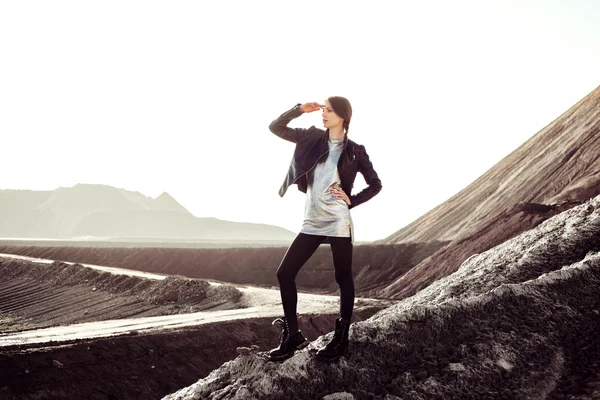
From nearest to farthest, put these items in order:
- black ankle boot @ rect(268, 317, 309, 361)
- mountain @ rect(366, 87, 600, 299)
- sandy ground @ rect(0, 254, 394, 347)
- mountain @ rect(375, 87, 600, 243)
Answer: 1. black ankle boot @ rect(268, 317, 309, 361)
2. sandy ground @ rect(0, 254, 394, 347)
3. mountain @ rect(366, 87, 600, 299)
4. mountain @ rect(375, 87, 600, 243)

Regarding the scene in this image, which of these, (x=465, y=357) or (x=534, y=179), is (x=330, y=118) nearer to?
(x=465, y=357)

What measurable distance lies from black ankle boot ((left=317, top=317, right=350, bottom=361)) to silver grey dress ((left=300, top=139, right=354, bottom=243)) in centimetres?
65

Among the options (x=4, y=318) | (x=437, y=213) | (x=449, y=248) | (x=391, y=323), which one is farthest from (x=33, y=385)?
(x=437, y=213)

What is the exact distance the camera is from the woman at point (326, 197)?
13.6ft

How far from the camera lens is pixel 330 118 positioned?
14.2 feet

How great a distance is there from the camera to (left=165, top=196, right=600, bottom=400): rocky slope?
396 cm

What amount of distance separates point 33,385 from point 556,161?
37.9 metres

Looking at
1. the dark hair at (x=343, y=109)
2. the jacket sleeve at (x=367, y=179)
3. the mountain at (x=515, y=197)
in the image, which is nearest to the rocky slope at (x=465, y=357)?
the jacket sleeve at (x=367, y=179)

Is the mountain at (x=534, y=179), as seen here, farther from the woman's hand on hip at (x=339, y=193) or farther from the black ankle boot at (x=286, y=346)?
the black ankle boot at (x=286, y=346)

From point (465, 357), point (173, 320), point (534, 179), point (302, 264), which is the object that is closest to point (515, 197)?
point (534, 179)

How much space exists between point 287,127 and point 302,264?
44.5 inches

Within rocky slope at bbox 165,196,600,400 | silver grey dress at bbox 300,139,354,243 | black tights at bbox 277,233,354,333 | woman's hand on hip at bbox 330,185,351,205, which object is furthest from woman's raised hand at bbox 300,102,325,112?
rocky slope at bbox 165,196,600,400

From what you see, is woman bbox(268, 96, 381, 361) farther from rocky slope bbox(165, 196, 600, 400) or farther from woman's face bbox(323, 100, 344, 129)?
rocky slope bbox(165, 196, 600, 400)

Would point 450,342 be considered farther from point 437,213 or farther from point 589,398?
point 437,213
